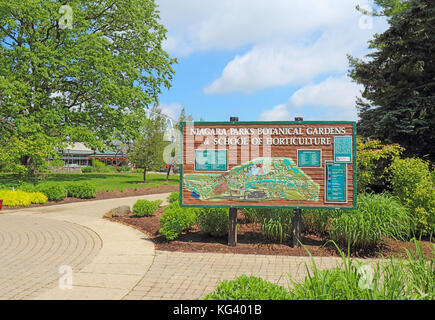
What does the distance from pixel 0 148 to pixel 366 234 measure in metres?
16.7

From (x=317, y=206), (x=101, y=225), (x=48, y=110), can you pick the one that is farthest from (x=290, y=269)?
(x=48, y=110)

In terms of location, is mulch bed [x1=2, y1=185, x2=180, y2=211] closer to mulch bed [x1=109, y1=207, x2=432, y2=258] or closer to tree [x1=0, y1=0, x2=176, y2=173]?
tree [x1=0, y1=0, x2=176, y2=173]

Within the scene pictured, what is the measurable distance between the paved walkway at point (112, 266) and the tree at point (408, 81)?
780 cm

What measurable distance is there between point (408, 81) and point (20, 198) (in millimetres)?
17940

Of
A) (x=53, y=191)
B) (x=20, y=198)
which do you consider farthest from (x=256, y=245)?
(x=53, y=191)

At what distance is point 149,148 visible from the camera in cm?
2878

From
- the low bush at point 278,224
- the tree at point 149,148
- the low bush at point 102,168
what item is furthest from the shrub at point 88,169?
the low bush at point 278,224

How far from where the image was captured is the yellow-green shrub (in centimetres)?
1470

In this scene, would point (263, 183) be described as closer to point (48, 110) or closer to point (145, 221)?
point (145, 221)

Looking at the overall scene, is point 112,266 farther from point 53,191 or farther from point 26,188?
point 26,188

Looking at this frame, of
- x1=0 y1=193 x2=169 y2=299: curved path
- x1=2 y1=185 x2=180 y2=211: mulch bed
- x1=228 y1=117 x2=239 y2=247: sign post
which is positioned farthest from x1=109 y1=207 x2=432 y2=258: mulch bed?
x1=2 y1=185 x2=180 y2=211: mulch bed

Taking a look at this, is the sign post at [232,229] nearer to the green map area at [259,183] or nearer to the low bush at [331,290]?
the green map area at [259,183]

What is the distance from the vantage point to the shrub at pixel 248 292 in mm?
3439
